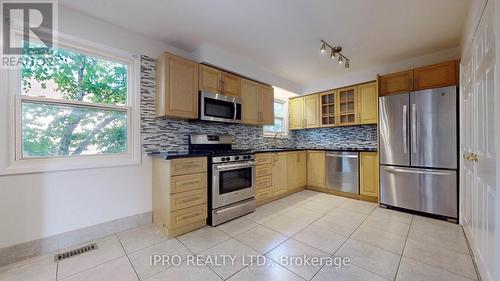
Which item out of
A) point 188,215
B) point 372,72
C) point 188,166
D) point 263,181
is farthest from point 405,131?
point 188,215

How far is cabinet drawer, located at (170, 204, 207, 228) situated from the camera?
2.16m

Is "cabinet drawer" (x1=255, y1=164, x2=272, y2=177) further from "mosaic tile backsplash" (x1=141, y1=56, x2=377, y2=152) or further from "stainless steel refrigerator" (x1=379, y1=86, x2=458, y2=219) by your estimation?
"stainless steel refrigerator" (x1=379, y1=86, x2=458, y2=219)

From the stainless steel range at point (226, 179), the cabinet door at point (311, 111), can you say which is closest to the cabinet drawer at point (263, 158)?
the stainless steel range at point (226, 179)

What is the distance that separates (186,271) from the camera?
5.25 feet

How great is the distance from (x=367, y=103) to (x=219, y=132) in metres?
2.77

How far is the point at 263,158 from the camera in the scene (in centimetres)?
326

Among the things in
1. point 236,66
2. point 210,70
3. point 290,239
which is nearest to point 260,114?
point 236,66

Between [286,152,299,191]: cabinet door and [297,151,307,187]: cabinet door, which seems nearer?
[286,152,299,191]: cabinet door

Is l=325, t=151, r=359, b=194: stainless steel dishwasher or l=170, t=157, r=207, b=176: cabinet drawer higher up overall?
l=170, t=157, r=207, b=176: cabinet drawer

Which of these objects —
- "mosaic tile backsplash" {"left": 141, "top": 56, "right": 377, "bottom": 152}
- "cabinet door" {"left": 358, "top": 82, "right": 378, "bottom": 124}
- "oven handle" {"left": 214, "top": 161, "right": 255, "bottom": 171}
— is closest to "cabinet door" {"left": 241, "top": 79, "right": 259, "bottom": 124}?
"mosaic tile backsplash" {"left": 141, "top": 56, "right": 377, "bottom": 152}

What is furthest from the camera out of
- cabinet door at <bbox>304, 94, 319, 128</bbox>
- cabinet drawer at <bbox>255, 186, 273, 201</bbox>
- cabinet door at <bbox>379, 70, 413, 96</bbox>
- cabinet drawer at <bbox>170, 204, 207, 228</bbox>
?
cabinet door at <bbox>304, 94, 319, 128</bbox>

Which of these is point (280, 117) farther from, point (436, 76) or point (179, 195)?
point (179, 195)

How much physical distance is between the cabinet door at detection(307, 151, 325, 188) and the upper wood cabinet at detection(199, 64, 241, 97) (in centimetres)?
209

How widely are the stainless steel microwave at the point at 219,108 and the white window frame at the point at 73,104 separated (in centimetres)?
83
